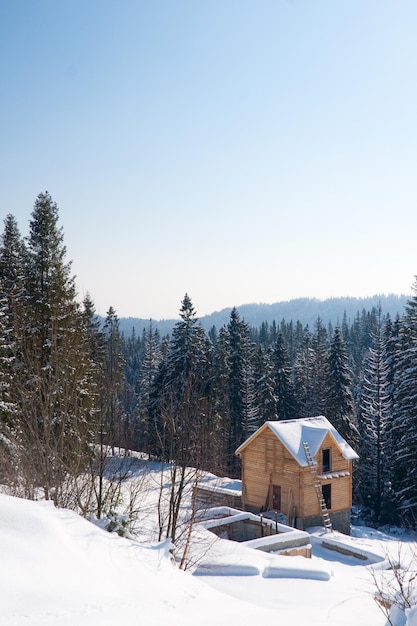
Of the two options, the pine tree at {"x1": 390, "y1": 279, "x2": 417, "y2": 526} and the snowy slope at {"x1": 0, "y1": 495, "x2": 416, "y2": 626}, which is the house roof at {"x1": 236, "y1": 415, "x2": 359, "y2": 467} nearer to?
the pine tree at {"x1": 390, "y1": 279, "x2": 417, "y2": 526}

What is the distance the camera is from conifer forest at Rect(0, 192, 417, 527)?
1595 centimetres

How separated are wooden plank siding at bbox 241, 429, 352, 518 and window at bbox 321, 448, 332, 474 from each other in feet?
0.60

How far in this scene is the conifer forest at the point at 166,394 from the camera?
15.9 meters

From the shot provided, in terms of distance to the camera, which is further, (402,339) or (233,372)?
(233,372)

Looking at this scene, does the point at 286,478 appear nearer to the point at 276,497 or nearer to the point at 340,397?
the point at 276,497

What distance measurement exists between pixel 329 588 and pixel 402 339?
26675 mm

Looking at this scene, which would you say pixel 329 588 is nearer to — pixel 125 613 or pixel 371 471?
pixel 125 613

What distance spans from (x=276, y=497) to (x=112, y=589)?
2305cm

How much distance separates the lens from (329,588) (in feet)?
50.2

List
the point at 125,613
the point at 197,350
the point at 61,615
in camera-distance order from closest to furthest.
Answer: the point at 61,615
the point at 125,613
the point at 197,350

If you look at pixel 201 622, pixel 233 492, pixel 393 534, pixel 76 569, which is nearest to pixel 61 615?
pixel 76 569

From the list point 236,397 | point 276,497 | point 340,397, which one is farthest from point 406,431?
point 236,397

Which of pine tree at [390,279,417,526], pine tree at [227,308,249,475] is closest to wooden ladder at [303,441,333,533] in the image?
pine tree at [390,279,417,526]

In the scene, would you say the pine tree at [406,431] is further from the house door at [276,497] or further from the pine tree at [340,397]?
the house door at [276,497]
